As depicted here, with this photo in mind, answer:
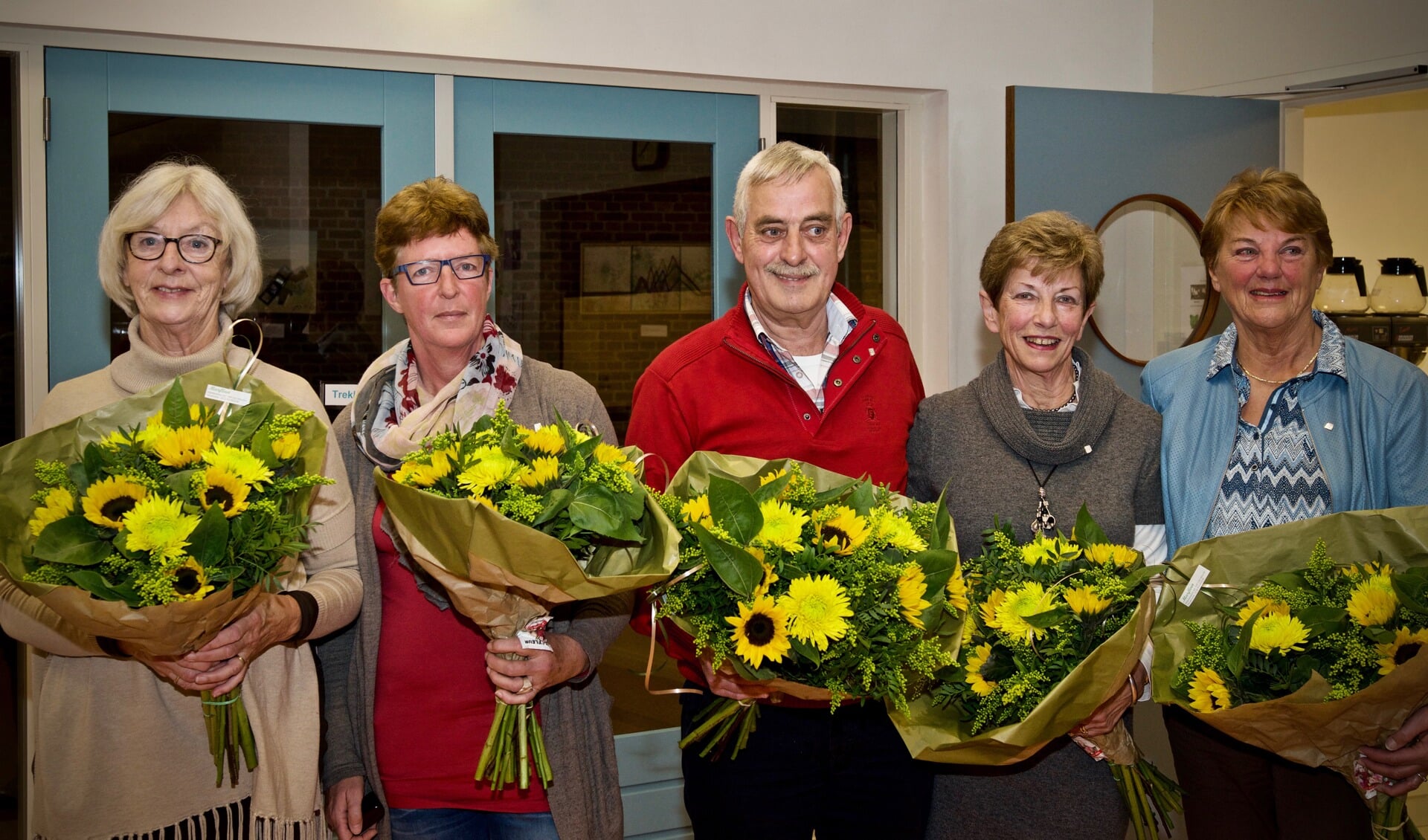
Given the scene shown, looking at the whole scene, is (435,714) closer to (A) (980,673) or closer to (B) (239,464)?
(B) (239,464)

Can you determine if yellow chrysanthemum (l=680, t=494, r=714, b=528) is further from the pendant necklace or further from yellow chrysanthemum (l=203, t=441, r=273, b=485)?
the pendant necklace

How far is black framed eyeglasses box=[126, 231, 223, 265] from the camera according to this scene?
201 cm

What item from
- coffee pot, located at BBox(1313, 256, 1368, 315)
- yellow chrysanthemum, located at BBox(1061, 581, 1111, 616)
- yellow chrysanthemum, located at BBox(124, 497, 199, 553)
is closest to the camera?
yellow chrysanthemum, located at BBox(124, 497, 199, 553)

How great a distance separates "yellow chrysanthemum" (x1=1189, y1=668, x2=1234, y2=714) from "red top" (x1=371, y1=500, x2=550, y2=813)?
3.71ft

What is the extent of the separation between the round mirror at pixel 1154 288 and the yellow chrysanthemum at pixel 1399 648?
2.59m

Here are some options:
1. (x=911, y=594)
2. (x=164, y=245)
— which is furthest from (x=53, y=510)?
(x=911, y=594)

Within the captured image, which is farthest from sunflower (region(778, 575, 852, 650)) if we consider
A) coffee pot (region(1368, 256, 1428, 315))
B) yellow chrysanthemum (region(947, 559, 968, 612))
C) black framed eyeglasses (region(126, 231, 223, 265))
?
coffee pot (region(1368, 256, 1428, 315))

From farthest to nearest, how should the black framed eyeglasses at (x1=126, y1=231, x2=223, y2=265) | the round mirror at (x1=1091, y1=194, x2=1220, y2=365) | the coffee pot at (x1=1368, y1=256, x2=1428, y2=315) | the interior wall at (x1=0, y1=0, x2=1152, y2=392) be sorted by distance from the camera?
the coffee pot at (x1=1368, y1=256, x2=1428, y2=315) < the round mirror at (x1=1091, y1=194, x2=1220, y2=365) < the interior wall at (x1=0, y1=0, x2=1152, y2=392) < the black framed eyeglasses at (x1=126, y1=231, x2=223, y2=265)

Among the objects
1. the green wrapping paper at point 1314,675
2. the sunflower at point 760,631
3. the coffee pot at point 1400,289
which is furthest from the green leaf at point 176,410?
the coffee pot at point 1400,289

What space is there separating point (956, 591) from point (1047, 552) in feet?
0.77

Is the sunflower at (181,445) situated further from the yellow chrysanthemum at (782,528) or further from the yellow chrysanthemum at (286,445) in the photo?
the yellow chrysanthemum at (782,528)

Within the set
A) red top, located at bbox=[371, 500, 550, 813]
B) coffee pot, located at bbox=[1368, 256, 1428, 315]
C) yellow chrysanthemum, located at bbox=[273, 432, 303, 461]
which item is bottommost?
red top, located at bbox=[371, 500, 550, 813]

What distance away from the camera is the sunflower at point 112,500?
1.65 metres

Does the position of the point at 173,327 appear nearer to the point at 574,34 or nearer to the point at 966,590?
the point at 966,590
